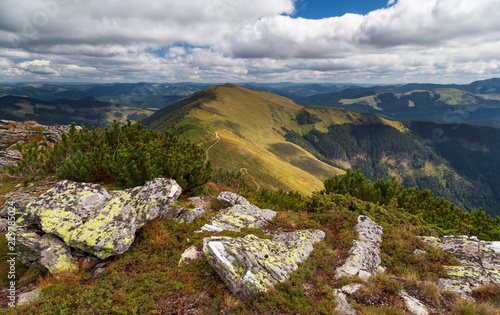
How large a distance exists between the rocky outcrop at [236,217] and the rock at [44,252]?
713cm

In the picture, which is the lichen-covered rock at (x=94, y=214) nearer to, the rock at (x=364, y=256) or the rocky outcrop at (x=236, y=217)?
the rocky outcrop at (x=236, y=217)

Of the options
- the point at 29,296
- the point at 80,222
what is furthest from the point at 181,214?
the point at 29,296

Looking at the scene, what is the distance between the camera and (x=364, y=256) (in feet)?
41.7

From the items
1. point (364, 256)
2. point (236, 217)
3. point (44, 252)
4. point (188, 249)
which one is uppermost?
point (44, 252)

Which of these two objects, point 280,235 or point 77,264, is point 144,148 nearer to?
point 77,264

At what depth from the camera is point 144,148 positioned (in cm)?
2064

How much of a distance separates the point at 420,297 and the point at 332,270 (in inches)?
147

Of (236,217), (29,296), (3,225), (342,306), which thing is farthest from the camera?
(236,217)

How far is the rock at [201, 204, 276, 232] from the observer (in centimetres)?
1520

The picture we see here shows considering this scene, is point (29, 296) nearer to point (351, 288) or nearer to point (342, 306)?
point (342, 306)

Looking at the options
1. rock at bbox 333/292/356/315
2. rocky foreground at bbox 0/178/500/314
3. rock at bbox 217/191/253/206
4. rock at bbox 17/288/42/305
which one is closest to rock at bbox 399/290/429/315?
rocky foreground at bbox 0/178/500/314

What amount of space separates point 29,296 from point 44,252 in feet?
6.70

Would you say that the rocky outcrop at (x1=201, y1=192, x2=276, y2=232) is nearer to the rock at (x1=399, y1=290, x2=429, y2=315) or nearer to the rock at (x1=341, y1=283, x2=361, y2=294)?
the rock at (x1=341, y1=283, x2=361, y2=294)

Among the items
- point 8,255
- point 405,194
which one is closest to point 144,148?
point 8,255
